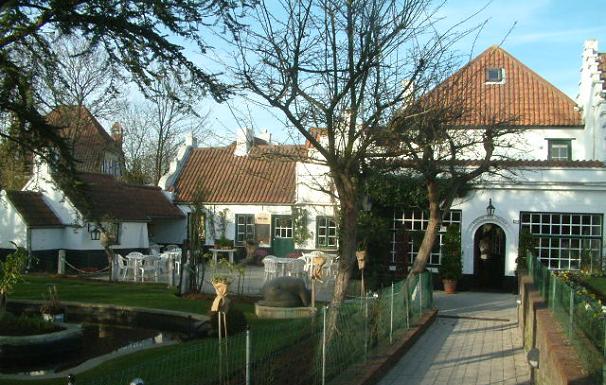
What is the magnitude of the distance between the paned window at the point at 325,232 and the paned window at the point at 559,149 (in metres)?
9.18

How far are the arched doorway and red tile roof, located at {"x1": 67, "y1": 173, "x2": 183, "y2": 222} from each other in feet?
45.4

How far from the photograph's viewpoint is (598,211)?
72.8ft

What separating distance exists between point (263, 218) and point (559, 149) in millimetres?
14143

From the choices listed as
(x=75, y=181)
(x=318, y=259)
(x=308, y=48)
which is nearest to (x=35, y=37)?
(x=75, y=181)

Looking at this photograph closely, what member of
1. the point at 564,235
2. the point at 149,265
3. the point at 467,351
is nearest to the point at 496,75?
the point at 564,235

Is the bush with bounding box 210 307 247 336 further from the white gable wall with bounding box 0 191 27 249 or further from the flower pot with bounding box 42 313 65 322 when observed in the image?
the white gable wall with bounding box 0 191 27 249

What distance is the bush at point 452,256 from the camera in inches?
888

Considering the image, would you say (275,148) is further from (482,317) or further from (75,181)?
(482,317)

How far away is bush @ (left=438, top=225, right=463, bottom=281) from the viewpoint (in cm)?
2256

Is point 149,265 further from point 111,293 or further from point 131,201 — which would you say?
point 131,201

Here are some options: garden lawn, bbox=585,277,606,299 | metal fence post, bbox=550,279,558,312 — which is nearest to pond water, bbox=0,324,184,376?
metal fence post, bbox=550,279,558,312

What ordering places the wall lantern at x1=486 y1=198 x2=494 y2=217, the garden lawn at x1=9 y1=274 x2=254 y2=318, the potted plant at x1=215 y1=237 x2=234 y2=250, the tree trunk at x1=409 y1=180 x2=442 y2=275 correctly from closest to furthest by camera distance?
1. the tree trunk at x1=409 y1=180 x2=442 y2=275
2. the garden lawn at x1=9 y1=274 x2=254 y2=318
3. the wall lantern at x1=486 y1=198 x2=494 y2=217
4. the potted plant at x1=215 y1=237 x2=234 y2=250

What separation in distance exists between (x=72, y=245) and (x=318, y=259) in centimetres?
1860

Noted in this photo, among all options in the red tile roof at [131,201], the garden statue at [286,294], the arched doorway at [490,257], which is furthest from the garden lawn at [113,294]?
the arched doorway at [490,257]
